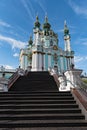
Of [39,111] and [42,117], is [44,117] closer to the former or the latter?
[42,117]

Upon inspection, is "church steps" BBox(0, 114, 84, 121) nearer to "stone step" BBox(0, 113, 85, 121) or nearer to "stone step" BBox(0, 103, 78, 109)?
"stone step" BBox(0, 113, 85, 121)

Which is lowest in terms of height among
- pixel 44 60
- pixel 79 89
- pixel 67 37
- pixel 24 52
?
pixel 79 89

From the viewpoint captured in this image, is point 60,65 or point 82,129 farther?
point 60,65

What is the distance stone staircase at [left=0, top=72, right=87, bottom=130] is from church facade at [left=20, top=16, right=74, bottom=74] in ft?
122

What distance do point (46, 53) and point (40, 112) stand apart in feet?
144

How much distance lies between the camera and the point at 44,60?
160ft

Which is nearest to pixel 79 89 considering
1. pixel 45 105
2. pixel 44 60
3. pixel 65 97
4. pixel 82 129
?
pixel 65 97

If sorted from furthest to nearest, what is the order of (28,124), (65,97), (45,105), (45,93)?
(45,93), (65,97), (45,105), (28,124)

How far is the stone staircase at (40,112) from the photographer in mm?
5875

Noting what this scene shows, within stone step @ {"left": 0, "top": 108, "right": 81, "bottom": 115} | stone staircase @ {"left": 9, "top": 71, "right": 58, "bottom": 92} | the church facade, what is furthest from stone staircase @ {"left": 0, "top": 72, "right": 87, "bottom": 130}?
the church facade

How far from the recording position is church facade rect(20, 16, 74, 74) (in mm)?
47938

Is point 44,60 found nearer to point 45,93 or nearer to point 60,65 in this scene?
point 60,65

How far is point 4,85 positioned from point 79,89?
5.08 meters

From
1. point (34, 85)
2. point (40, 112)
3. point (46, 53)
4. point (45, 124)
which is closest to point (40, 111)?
point (40, 112)
